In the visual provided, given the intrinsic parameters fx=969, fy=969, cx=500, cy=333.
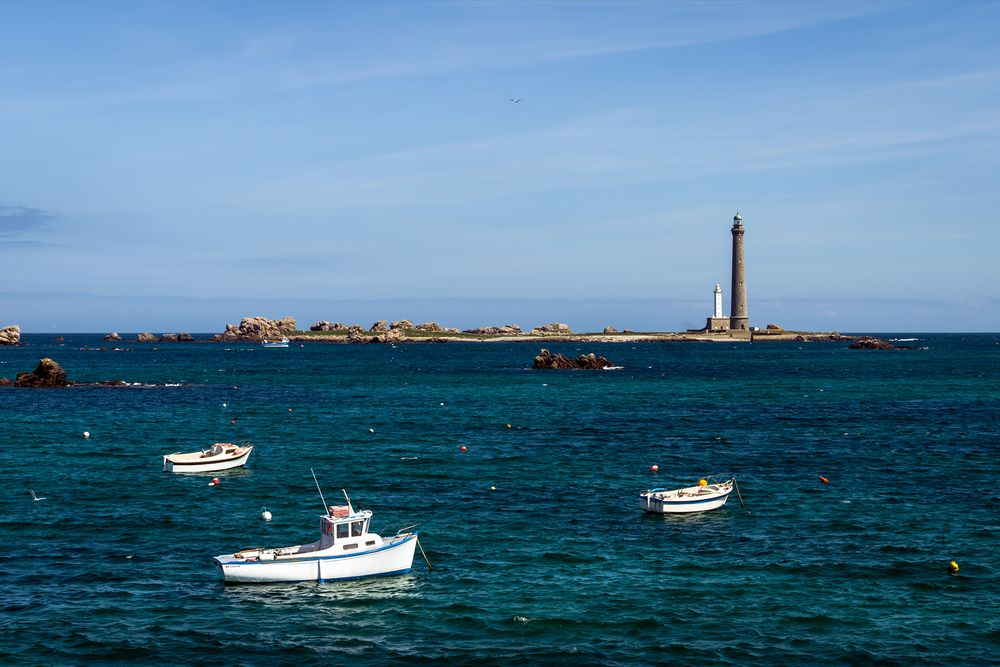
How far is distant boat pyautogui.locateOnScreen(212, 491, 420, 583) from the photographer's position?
33406 mm

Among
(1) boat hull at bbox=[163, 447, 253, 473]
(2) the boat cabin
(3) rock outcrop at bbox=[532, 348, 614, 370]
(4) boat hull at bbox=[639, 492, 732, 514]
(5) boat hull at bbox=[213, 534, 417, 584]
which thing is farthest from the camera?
(3) rock outcrop at bbox=[532, 348, 614, 370]

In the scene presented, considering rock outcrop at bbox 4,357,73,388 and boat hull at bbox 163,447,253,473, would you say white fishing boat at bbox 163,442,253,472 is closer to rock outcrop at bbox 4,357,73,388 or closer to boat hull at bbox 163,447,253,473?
boat hull at bbox 163,447,253,473

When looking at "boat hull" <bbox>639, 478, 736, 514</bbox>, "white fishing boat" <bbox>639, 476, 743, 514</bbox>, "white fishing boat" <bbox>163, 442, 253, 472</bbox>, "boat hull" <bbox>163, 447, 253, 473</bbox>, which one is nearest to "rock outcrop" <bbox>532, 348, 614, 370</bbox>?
"white fishing boat" <bbox>163, 442, 253, 472</bbox>

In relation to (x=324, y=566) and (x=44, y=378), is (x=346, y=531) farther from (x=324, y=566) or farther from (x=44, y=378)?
(x=44, y=378)

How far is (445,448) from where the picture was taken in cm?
6700

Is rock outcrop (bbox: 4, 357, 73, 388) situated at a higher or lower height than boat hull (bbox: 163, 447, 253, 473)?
higher

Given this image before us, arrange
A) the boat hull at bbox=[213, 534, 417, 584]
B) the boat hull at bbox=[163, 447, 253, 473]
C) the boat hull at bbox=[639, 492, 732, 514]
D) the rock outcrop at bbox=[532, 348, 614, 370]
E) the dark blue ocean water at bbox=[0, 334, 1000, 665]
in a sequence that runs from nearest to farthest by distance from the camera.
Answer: the dark blue ocean water at bbox=[0, 334, 1000, 665]
the boat hull at bbox=[213, 534, 417, 584]
the boat hull at bbox=[639, 492, 732, 514]
the boat hull at bbox=[163, 447, 253, 473]
the rock outcrop at bbox=[532, 348, 614, 370]

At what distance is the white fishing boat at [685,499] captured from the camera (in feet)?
145

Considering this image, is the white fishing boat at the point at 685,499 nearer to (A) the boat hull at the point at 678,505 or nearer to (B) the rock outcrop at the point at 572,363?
(A) the boat hull at the point at 678,505

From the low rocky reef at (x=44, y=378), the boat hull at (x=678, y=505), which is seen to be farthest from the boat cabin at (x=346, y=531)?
the low rocky reef at (x=44, y=378)

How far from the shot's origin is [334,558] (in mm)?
33969

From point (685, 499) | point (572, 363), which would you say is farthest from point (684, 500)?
point (572, 363)

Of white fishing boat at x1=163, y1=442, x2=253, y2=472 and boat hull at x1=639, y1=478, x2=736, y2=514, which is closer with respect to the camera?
boat hull at x1=639, y1=478, x2=736, y2=514

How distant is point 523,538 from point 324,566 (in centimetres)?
941
